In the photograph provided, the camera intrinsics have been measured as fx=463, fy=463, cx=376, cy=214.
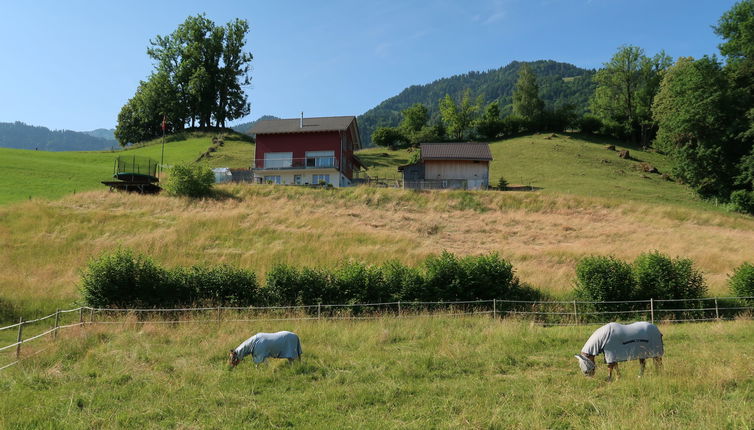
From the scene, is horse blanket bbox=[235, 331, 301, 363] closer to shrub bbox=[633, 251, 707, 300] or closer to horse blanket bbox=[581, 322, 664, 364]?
horse blanket bbox=[581, 322, 664, 364]

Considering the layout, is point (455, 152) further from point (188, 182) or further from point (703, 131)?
point (703, 131)

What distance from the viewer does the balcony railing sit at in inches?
2025

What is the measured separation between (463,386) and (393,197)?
34.5 metres

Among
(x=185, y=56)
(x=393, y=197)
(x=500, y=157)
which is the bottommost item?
(x=393, y=197)

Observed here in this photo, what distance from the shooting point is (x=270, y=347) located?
11.6 metres

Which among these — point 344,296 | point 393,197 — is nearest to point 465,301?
point 344,296

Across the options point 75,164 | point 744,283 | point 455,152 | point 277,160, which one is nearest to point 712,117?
point 455,152

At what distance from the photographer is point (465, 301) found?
1973cm

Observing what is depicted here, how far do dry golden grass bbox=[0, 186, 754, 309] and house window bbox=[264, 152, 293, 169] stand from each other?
849 cm

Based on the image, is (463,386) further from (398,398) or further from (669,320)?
(669,320)

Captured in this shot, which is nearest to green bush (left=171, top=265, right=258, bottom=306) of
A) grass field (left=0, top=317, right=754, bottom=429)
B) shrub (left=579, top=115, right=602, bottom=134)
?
grass field (left=0, top=317, right=754, bottom=429)

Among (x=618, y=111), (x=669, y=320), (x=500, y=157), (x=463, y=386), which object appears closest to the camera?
(x=463, y=386)

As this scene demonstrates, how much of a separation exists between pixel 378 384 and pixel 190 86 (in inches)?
3458

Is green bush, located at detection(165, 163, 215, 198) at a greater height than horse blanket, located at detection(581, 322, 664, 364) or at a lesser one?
greater
